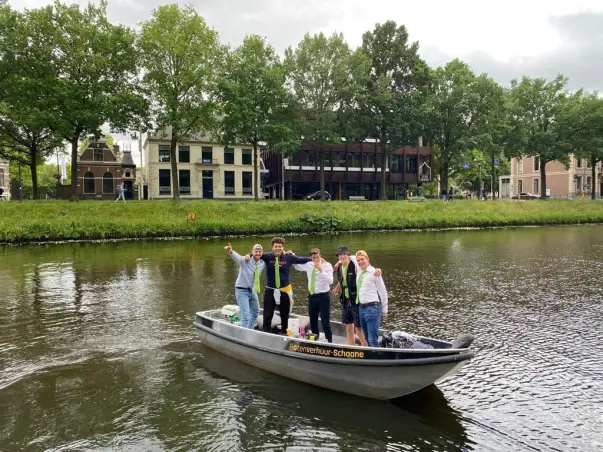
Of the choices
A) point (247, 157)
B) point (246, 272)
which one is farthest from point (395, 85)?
point (246, 272)

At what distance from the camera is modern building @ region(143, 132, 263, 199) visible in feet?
215

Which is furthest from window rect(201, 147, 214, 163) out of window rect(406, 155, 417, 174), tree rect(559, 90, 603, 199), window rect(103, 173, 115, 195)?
tree rect(559, 90, 603, 199)

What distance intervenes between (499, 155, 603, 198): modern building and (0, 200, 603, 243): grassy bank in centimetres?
2949

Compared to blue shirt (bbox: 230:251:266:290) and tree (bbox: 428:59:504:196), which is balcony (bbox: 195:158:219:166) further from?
blue shirt (bbox: 230:251:266:290)

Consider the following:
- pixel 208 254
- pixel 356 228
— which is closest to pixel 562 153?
pixel 356 228

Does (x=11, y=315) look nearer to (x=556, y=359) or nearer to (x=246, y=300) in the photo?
(x=246, y=300)

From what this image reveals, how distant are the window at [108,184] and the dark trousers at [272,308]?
189 ft

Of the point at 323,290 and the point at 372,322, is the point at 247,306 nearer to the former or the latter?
the point at 323,290

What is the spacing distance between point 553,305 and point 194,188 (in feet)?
189

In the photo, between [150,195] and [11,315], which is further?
[150,195]

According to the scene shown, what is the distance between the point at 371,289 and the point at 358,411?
7.28 ft

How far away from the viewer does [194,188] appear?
67.3 metres

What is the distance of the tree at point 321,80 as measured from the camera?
174 feet

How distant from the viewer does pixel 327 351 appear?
28.2 feet
